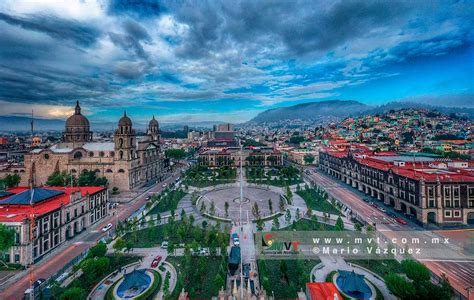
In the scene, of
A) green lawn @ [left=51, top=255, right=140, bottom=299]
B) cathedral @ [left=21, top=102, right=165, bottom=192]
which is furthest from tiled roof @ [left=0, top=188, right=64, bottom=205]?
cathedral @ [left=21, top=102, right=165, bottom=192]

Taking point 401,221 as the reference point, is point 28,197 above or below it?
above

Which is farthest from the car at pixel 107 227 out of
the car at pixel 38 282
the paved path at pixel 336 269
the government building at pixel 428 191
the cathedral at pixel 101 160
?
the government building at pixel 428 191

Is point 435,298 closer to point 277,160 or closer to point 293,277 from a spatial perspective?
point 293,277

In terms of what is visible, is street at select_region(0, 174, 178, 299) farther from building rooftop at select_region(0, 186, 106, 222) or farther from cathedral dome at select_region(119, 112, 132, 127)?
cathedral dome at select_region(119, 112, 132, 127)

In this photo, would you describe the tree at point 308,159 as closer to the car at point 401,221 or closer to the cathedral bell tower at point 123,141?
the car at point 401,221

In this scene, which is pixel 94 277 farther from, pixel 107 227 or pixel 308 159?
pixel 308 159

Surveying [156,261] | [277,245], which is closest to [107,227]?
[156,261]
